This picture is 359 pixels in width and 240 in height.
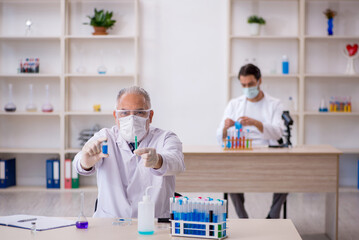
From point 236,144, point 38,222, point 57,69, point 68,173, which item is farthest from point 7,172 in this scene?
point 38,222

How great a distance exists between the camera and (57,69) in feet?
20.6

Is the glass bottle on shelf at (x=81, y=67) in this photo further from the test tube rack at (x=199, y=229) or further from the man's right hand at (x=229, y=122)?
the test tube rack at (x=199, y=229)

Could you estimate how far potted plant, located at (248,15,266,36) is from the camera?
598cm

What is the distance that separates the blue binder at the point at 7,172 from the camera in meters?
6.05

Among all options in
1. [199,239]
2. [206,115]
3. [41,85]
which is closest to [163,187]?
[199,239]

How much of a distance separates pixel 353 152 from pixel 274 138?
6.25 feet

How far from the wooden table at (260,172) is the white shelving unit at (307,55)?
2084 millimetres

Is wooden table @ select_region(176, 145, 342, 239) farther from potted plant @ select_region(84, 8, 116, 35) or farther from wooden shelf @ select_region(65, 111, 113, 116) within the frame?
potted plant @ select_region(84, 8, 116, 35)

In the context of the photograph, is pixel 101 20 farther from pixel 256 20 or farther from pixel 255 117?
pixel 255 117

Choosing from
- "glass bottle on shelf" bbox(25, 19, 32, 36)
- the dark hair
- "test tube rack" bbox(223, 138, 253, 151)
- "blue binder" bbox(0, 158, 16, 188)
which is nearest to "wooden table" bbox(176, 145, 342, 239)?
"test tube rack" bbox(223, 138, 253, 151)

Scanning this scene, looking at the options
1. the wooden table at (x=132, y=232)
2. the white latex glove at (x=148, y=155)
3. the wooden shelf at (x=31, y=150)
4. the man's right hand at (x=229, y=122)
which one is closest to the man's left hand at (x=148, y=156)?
the white latex glove at (x=148, y=155)

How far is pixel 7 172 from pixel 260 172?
3.32m

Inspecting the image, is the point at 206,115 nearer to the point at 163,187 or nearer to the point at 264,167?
the point at 264,167

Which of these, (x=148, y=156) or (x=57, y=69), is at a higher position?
(x=57, y=69)
